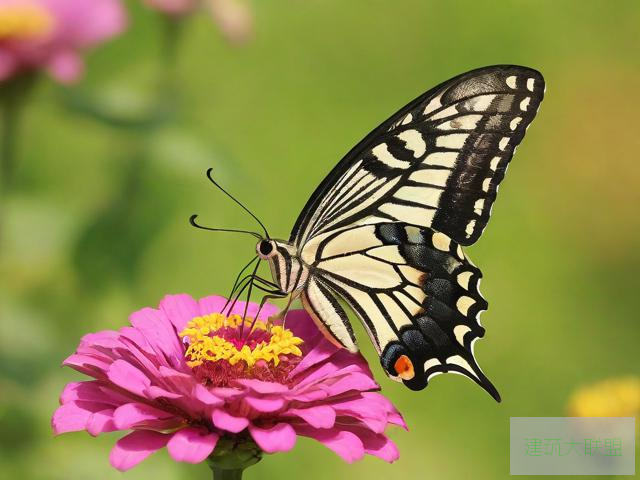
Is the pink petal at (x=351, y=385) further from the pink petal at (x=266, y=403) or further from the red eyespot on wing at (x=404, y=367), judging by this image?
the red eyespot on wing at (x=404, y=367)

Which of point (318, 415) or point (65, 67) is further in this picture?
point (65, 67)

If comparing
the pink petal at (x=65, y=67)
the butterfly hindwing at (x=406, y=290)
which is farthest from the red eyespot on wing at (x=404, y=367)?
the pink petal at (x=65, y=67)

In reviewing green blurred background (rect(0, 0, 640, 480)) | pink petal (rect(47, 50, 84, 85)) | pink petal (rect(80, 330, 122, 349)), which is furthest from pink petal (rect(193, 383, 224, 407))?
pink petal (rect(47, 50, 84, 85))

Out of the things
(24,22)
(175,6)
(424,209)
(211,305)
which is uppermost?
(175,6)

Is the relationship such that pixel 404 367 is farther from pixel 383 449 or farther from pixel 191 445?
pixel 191 445

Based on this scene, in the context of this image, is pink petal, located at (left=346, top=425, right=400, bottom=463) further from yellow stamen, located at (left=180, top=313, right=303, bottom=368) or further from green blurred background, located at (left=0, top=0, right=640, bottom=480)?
green blurred background, located at (left=0, top=0, right=640, bottom=480)

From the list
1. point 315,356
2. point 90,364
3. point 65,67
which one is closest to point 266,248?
point 315,356

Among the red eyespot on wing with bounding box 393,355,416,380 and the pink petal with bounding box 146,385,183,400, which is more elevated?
the red eyespot on wing with bounding box 393,355,416,380
